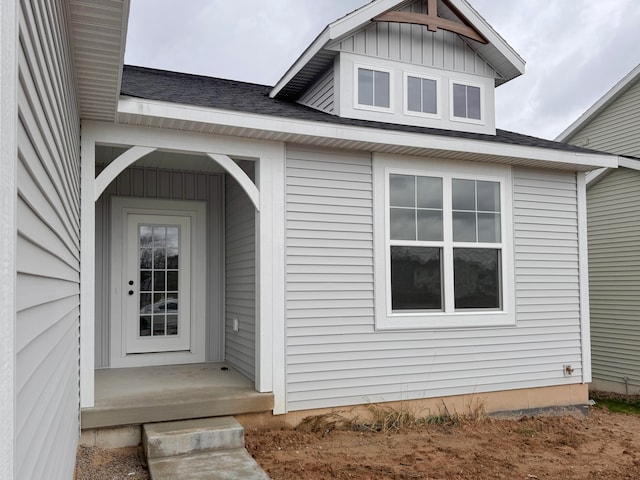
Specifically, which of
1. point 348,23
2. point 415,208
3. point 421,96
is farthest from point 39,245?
point 421,96

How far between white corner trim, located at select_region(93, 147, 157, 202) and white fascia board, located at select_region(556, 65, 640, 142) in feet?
27.1

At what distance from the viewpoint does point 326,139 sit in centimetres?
541

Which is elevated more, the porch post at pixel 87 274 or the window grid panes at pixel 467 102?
the window grid panes at pixel 467 102

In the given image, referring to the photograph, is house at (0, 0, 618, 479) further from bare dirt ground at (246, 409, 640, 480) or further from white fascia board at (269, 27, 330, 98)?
bare dirt ground at (246, 409, 640, 480)

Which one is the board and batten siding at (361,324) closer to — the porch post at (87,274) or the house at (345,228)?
the house at (345,228)

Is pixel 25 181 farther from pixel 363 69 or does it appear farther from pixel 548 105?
pixel 548 105

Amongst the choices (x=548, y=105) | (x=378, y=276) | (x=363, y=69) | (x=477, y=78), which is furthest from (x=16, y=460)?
(x=548, y=105)

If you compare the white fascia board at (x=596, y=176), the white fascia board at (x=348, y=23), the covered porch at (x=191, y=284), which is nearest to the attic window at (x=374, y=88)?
the white fascia board at (x=348, y=23)

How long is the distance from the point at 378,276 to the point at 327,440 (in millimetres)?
1666

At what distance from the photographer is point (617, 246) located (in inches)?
364

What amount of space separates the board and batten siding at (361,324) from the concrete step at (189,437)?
34.4 inches

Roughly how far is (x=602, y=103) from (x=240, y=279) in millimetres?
7499

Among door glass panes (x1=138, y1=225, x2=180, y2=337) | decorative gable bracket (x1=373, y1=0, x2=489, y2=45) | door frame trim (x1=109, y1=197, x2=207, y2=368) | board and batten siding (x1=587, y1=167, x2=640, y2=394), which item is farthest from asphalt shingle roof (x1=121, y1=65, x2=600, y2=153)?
board and batten siding (x1=587, y1=167, x2=640, y2=394)

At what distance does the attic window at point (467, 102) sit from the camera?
680cm
